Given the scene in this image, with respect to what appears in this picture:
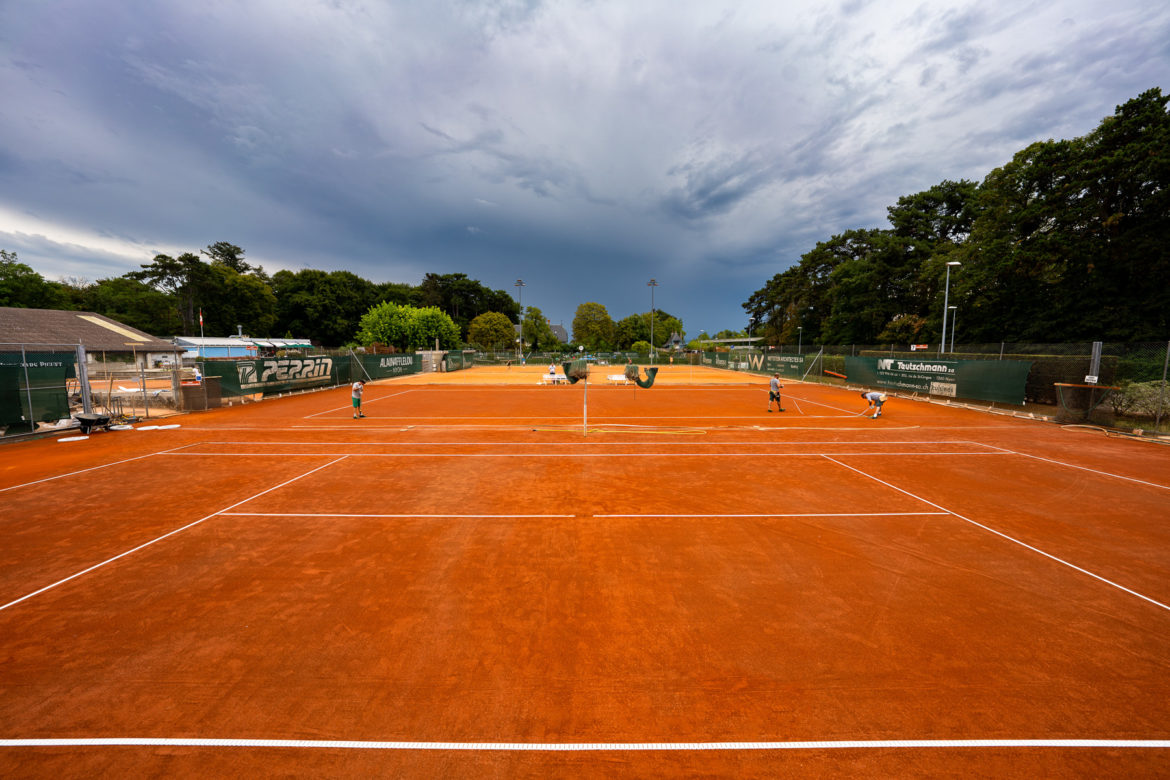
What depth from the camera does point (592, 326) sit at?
10350 centimetres

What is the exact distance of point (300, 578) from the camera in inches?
236

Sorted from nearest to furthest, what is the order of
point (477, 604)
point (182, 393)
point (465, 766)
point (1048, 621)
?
A: point (465, 766) < point (1048, 621) < point (477, 604) < point (182, 393)

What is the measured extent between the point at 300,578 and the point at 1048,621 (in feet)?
31.5

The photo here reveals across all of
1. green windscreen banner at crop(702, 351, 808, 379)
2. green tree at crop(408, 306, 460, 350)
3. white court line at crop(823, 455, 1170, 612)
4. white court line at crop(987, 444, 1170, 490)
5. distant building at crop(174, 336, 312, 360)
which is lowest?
white court line at crop(823, 455, 1170, 612)

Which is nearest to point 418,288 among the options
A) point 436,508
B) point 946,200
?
point 946,200

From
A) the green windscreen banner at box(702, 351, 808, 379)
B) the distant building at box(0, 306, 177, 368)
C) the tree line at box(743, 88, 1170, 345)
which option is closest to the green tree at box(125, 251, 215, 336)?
the distant building at box(0, 306, 177, 368)

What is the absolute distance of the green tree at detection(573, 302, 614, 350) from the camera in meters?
104

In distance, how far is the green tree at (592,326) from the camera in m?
104

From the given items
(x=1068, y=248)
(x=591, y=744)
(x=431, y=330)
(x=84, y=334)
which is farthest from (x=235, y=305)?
(x=1068, y=248)

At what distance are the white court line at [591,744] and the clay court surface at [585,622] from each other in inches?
0.9

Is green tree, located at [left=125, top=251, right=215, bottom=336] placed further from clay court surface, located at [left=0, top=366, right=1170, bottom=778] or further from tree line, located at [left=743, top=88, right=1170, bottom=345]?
tree line, located at [left=743, top=88, right=1170, bottom=345]

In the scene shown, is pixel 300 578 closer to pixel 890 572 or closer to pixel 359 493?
pixel 359 493

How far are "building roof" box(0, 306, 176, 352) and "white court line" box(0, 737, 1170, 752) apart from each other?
5258 cm

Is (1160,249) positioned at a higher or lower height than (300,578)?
higher
